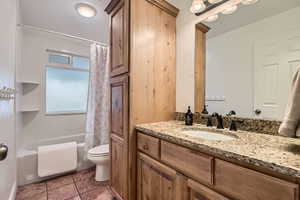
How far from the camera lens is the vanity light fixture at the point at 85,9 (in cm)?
224

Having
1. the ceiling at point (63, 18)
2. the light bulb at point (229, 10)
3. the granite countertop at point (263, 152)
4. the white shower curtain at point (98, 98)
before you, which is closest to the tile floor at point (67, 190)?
the white shower curtain at point (98, 98)

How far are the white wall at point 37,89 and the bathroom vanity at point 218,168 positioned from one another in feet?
7.27

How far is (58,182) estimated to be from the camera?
6.18ft

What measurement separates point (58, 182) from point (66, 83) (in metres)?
1.82

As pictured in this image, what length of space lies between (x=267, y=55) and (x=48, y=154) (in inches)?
105

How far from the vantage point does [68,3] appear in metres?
2.25

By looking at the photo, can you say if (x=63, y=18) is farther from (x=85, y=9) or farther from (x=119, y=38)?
(x=119, y=38)

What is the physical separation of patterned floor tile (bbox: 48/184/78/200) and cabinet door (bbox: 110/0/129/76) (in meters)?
1.50

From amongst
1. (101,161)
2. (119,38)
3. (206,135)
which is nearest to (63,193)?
(101,161)

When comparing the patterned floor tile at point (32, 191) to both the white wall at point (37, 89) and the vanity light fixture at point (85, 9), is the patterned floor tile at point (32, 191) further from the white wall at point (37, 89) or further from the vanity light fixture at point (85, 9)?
the vanity light fixture at point (85, 9)

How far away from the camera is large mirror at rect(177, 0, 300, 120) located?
3.11ft

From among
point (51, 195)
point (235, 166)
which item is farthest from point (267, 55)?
point (51, 195)

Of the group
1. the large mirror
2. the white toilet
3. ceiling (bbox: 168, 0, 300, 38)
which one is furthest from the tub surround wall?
the white toilet

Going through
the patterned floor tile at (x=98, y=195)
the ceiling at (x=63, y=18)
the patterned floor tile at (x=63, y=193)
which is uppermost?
the ceiling at (x=63, y=18)
